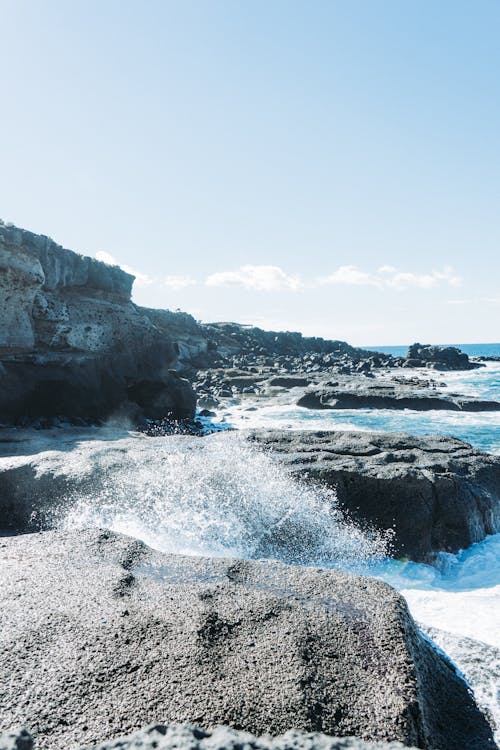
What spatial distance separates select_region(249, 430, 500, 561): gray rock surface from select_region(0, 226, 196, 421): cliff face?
11576 millimetres

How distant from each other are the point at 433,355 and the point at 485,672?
213 ft

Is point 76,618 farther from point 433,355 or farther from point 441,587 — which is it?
point 433,355

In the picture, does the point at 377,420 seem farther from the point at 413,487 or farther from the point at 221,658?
the point at 221,658

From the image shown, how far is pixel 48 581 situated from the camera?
4145 mm

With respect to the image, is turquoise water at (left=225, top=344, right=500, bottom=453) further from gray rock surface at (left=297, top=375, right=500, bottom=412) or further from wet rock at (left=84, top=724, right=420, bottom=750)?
wet rock at (left=84, top=724, right=420, bottom=750)

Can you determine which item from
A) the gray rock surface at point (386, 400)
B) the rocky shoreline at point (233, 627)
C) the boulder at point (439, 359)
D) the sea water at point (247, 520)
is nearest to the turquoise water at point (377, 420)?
the gray rock surface at point (386, 400)

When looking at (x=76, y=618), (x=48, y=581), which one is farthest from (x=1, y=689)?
(x=48, y=581)

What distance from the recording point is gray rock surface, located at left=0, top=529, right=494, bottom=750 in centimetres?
259

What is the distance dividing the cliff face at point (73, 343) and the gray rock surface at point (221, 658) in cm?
1507

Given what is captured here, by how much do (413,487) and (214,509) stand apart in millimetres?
3597

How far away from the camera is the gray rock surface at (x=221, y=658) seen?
259 cm

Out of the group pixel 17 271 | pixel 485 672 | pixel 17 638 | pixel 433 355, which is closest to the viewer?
pixel 17 638

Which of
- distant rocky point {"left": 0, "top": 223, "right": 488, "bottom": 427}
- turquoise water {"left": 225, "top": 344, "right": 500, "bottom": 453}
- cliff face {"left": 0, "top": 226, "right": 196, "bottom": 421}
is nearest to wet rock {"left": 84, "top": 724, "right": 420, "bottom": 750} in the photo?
distant rocky point {"left": 0, "top": 223, "right": 488, "bottom": 427}

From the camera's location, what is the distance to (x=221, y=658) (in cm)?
302
